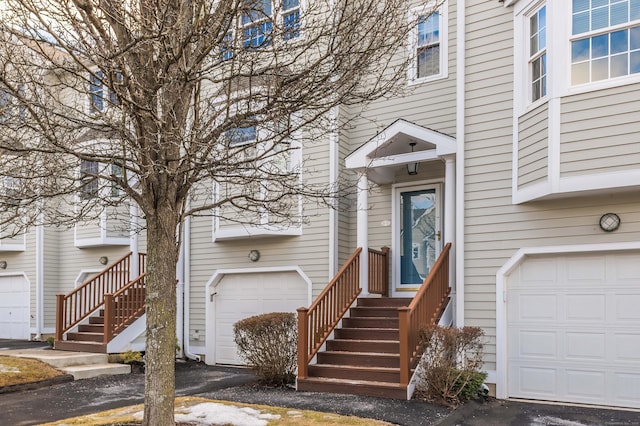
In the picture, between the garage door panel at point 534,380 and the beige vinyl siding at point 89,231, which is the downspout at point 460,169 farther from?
the beige vinyl siding at point 89,231

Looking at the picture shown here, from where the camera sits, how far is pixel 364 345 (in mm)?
8047

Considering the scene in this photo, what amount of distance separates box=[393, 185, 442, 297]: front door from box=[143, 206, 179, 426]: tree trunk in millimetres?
5359

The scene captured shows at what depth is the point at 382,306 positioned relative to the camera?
Answer: 8.83 m

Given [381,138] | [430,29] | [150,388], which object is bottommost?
[150,388]

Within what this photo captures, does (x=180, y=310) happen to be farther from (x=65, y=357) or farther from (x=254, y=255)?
(x=65, y=357)

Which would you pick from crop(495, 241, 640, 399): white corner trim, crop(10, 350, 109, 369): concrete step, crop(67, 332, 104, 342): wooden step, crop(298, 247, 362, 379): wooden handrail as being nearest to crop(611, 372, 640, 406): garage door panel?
crop(495, 241, 640, 399): white corner trim

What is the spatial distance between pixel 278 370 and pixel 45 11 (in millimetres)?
5702

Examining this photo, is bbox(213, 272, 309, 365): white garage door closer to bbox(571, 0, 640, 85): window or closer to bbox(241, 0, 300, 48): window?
bbox(241, 0, 300, 48): window

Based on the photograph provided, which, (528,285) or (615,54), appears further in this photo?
(528,285)

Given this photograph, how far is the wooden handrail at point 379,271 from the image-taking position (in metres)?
9.23

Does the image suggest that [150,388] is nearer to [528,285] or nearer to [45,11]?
[45,11]

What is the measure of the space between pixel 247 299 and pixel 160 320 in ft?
18.9

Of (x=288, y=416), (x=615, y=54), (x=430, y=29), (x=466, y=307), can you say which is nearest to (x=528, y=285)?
(x=466, y=307)

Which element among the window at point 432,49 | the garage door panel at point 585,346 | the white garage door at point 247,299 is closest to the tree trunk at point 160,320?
the white garage door at point 247,299
